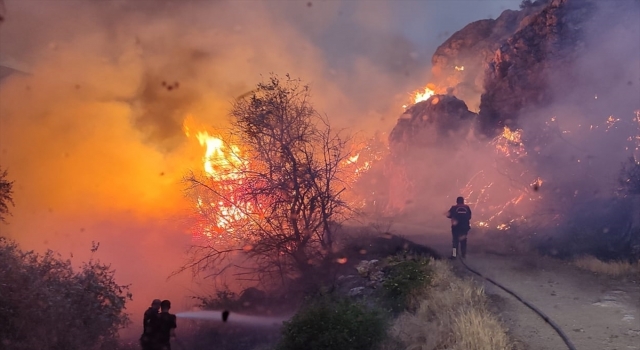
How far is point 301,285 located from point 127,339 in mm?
5626

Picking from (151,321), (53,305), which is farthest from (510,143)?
(53,305)

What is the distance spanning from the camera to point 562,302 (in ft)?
33.2

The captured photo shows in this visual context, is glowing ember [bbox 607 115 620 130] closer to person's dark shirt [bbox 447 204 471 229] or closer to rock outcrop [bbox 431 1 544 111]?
person's dark shirt [bbox 447 204 471 229]

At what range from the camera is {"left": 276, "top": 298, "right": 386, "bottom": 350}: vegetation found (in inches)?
305

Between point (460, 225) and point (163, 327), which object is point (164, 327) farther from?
point (460, 225)

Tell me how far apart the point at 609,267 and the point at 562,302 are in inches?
144

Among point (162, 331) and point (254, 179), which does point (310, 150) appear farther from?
point (162, 331)

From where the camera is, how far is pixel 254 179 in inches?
549

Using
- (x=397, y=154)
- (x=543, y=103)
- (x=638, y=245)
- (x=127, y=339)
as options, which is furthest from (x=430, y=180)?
(x=127, y=339)

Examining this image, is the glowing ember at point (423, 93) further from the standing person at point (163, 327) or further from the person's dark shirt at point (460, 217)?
the standing person at point (163, 327)

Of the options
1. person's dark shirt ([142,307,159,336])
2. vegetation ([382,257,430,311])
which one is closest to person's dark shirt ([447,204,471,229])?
vegetation ([382,257,430,311])

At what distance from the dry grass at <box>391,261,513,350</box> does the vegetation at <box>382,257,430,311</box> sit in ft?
0.86

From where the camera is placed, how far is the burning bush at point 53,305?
26.2 feet

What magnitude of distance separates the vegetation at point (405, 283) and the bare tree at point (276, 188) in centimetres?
366
